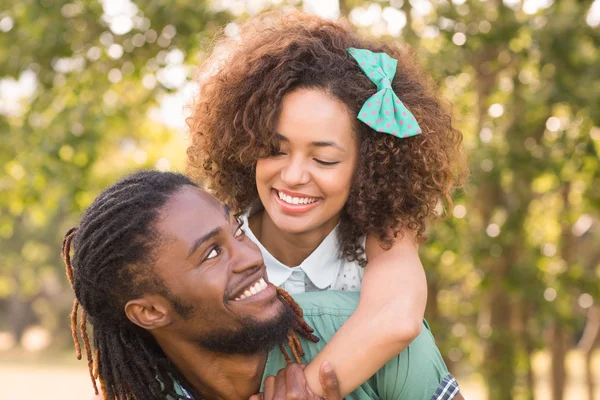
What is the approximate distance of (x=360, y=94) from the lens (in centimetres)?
319

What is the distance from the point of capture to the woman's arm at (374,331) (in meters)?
2.64

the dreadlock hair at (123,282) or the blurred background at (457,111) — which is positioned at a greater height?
the dreadlock hair at (123,282)

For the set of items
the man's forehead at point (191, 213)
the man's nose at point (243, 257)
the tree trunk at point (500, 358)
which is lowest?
the tree trunk at point (500, 358)

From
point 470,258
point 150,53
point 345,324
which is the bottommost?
point 470,258

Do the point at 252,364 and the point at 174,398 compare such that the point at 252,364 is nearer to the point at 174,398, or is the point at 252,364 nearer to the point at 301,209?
the point at 174,398

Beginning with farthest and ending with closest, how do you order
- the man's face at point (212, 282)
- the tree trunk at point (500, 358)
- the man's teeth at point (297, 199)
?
the tree trunk at point (500, 358) → the man's teeth at point (297, 199) → the man's face at point (212, 282)

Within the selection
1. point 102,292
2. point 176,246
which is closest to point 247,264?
point 176,246

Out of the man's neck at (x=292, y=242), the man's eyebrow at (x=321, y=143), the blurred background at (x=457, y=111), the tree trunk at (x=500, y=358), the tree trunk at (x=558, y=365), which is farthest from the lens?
the tree trunk at (x=558, y=365)

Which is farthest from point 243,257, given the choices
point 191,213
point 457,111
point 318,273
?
point 457,111

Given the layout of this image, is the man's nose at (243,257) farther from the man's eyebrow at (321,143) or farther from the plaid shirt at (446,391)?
the plaid shirt at (446,391)

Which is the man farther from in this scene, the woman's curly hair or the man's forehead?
the woman's curly hair

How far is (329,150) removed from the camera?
10.2ft

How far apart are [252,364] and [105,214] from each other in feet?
2.17

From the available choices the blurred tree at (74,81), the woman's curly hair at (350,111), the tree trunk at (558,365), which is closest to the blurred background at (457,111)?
the blurred tree at (74,81)
